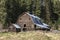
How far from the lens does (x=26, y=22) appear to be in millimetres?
58875

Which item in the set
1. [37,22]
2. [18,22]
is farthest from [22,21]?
[37,22]

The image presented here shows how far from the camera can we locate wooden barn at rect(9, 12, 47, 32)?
55850 mm

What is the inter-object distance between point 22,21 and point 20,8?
8737mm

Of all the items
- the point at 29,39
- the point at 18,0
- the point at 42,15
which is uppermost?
the point at 18,0

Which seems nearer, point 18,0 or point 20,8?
point 18,0

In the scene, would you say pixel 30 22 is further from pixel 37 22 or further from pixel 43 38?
pixel 43 38

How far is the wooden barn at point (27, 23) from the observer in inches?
2199

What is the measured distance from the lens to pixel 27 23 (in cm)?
5859

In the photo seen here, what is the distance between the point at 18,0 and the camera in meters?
60.8

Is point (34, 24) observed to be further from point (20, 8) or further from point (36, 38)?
point (36, 38)

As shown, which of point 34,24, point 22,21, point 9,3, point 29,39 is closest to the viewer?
point 29,39

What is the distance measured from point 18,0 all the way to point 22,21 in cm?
705

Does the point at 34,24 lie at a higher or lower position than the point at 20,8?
lower

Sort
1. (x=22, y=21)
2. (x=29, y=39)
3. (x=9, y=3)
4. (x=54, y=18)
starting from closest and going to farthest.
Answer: (x=29, y=39) → (x=22, y=21) → (x=9, y=3) → (x=54, y=18)
